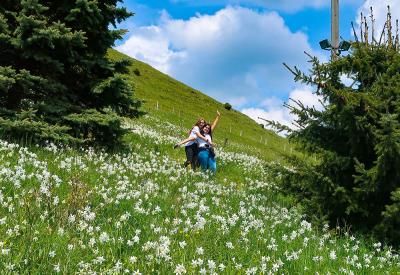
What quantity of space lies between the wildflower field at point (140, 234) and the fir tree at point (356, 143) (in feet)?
2.18

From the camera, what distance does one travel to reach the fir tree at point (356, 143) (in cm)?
916

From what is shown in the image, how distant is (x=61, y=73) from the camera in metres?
14.4

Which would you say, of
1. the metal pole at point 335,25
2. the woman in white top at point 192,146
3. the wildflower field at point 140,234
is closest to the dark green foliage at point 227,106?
the woman in white top at point 192,146

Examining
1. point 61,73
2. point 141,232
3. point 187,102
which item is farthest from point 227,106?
point 141,232

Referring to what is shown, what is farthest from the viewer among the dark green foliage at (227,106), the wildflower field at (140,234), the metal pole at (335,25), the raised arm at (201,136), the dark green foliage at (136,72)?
the dark green foliage at (227,106)

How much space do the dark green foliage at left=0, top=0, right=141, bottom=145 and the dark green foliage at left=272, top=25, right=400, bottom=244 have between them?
581 centimetres

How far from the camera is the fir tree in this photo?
9.16 m

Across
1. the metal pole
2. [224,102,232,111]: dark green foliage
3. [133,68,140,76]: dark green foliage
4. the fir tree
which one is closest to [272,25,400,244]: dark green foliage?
the fir tree

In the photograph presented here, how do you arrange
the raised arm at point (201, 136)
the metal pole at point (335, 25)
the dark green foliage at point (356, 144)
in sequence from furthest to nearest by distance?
1. the raised arm at point (201, 136)
2. the metal pole at point (335, 25)
3. the dark green foliage at point (356, 144)

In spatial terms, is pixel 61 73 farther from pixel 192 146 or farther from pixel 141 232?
pixel 141 232

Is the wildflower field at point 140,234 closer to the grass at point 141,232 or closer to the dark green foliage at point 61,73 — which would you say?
the grass at point 141,232

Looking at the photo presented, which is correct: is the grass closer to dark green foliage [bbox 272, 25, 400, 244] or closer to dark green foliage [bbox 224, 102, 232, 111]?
dark green foliage [bbox 272, 25, 400, 244]

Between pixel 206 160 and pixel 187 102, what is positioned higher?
pixel 187 102

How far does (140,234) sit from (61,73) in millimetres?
9181
